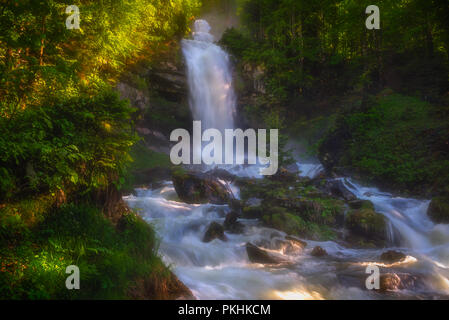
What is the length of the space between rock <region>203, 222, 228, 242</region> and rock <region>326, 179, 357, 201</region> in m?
6.13

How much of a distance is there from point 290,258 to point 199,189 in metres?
5.65

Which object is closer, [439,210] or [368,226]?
[368,226]

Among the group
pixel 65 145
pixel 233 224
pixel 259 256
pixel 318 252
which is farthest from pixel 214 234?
pixel 65 145

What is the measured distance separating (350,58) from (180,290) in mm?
25419

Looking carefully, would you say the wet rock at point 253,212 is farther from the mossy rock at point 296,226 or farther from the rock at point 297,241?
the rock at point 297,241

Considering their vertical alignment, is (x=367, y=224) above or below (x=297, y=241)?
above

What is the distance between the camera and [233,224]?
9.59m

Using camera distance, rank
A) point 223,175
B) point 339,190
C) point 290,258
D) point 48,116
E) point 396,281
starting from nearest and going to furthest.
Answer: point 48,116, point 396,281, point 290,258, point 339,190, point 223,175

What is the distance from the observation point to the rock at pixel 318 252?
26.2 ft

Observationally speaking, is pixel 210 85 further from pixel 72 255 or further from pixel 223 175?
pixel 72 255

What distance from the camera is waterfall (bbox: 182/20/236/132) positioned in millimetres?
22906

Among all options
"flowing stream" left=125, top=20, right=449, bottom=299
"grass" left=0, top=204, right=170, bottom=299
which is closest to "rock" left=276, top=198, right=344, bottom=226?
"flowing stream" left=125, top=20, right=449, bottom=299

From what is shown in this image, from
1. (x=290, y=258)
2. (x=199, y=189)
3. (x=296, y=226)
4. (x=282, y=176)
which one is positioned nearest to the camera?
(x=290, y=258)

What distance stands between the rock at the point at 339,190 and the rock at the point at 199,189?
477cm
